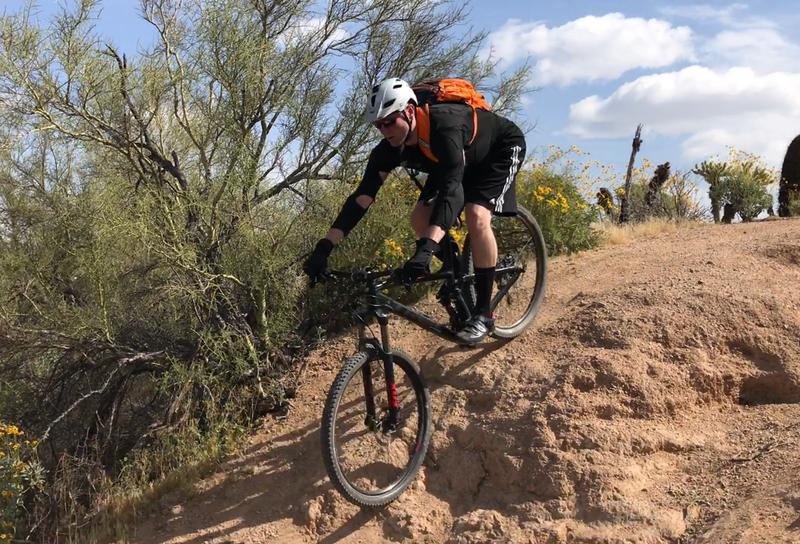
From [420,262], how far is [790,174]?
10909 mm

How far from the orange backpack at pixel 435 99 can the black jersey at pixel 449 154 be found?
37mm

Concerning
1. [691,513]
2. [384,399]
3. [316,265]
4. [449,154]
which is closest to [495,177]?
→ [449,154]

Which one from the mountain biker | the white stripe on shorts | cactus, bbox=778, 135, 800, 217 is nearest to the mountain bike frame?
the mountain biker

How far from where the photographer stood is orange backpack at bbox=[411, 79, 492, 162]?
164 inches

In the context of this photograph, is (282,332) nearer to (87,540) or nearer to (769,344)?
(87,540)

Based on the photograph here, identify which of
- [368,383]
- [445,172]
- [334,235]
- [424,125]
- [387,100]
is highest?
[387,100]

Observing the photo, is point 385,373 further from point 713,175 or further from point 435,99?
point 713,175

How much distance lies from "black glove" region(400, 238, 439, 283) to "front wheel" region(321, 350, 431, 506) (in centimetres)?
55

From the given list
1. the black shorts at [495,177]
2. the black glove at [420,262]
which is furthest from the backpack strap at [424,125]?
the black glove at [420,262]

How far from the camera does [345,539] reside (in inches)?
159

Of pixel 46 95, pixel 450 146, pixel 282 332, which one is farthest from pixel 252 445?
pixel 46 95

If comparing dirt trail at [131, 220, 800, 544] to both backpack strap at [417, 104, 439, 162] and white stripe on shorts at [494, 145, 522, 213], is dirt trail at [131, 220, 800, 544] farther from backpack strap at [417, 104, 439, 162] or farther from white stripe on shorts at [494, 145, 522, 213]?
backpack strap at [417, 104, 439, 162]

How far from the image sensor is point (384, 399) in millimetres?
4566

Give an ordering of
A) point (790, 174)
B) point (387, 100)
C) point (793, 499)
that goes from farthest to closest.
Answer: point (790, 174), point (387, 100), point (793, 499)
